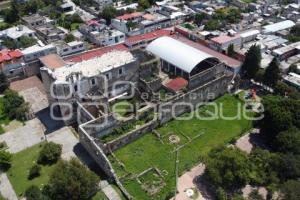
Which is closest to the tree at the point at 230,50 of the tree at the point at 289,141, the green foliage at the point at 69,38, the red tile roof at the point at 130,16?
the tree at the point at 289,141

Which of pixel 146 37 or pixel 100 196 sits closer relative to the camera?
pixel 100 196

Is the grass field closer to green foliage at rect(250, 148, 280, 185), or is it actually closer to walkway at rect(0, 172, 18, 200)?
green foliage at rect(250, 148, 280, 185)

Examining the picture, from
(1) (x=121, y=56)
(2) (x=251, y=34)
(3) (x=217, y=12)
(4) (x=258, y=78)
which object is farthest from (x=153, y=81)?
(3) (x=217, y=12)

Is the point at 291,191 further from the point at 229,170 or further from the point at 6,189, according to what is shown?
the point at 6,189

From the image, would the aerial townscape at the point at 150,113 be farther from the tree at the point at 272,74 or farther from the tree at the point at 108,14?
the tree at the point at 108,14

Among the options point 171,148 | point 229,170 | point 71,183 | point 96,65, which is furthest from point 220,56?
point 71,183

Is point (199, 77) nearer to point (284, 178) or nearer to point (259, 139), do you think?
point (259, 139)

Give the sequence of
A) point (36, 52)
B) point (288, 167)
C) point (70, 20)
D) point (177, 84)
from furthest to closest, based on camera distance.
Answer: point (70, 20), point (36, 52), point (177, 84), point (288, 167)

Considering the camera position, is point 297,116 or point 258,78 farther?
point 258,78
